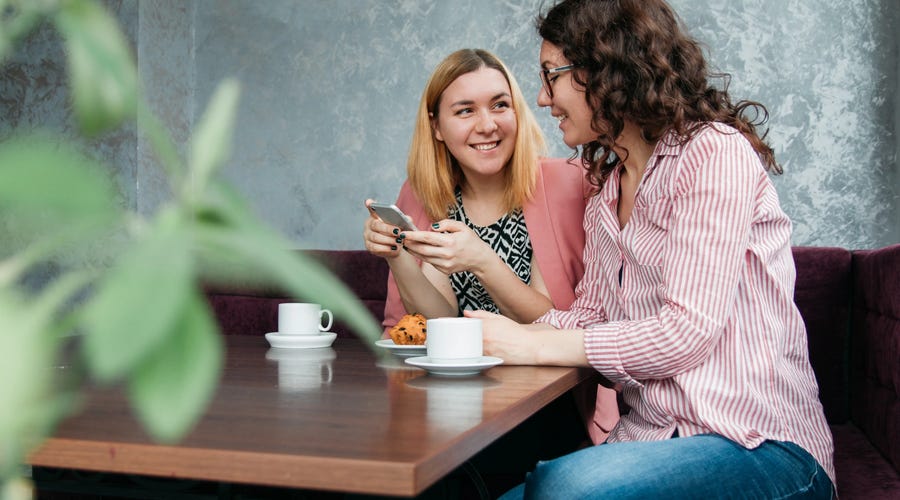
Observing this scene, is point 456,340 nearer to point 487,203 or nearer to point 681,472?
point 681,472

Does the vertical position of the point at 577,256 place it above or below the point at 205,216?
below

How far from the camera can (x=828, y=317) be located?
2141mm

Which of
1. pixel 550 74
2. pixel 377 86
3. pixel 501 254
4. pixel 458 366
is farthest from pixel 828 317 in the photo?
pixel 377 86

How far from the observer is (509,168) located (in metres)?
2.12

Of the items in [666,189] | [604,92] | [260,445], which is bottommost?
[260,445]

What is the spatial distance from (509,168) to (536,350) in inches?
31.6

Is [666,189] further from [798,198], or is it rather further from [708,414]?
[798,198]

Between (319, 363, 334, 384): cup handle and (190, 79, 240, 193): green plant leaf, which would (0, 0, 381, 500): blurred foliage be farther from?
(319, 363, 334, 384): cup handle

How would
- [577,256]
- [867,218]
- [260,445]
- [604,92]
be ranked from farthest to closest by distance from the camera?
[867,218] → [577,256] → [604,92] → [260,445]

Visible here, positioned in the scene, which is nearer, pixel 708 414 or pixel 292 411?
pixel 292 411

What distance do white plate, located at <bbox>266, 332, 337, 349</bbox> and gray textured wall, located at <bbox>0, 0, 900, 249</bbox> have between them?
75 cm

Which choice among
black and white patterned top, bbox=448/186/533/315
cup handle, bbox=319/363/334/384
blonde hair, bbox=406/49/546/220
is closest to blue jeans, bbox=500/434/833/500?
cup handle, bbox=319/363/334/384

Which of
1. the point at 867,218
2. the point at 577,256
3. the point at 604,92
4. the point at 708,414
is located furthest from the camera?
the point at 867,218

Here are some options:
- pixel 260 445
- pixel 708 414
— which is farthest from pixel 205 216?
pixel 708 414
